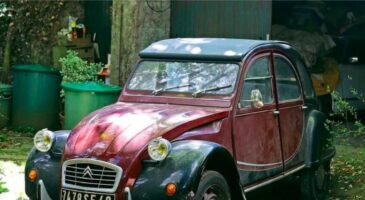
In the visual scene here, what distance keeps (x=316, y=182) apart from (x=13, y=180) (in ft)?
11.6

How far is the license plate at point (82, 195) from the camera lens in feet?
15.4

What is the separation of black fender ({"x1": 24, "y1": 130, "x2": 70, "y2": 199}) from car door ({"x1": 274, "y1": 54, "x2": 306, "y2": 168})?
7.17 ft

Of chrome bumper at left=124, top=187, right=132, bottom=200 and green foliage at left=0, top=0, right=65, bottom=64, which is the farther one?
green foliage at left=0, top=0, right=65, bottom=64

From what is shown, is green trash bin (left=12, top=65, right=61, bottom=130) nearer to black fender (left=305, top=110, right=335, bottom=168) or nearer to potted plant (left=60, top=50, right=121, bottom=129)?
potted plant (left=60, top=50, right=121, bottom=129)

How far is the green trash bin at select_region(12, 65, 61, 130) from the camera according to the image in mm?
10008

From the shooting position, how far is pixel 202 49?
5.96 metres

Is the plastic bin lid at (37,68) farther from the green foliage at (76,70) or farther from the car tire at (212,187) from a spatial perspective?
the car tire at (212,187)

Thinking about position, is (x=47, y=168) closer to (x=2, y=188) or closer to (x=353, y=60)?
(x=2, y=188)

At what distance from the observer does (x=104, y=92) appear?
873cm

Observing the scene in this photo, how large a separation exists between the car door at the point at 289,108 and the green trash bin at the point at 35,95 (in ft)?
15.5

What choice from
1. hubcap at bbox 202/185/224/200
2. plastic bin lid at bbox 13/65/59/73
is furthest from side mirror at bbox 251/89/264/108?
plastic bin lid at bbox 13/65/59/73

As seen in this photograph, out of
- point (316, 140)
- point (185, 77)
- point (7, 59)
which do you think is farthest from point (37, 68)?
point (316, 140)

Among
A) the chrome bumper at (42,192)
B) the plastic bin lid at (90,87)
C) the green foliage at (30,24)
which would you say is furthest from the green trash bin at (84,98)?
the chrome bumper at (42,192)

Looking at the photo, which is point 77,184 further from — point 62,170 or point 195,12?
point 195,12
